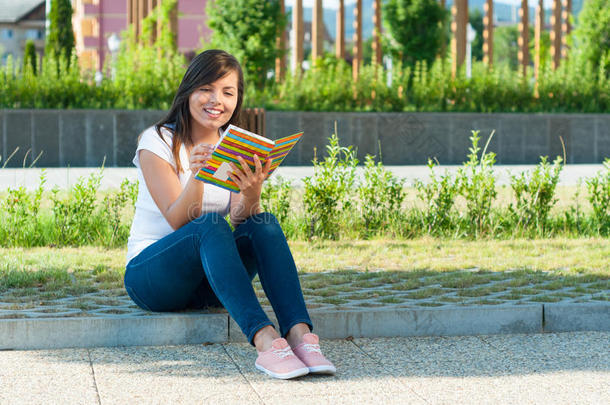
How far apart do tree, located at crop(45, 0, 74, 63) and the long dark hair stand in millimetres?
23870

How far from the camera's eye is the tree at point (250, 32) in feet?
56.4

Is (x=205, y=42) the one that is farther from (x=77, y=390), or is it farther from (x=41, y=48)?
(x=41, y=48)

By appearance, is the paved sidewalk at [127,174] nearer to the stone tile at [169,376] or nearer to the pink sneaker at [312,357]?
the stone tile at [169,376]

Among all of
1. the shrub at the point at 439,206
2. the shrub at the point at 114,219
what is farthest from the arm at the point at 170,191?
the shrub at the point at 439,206

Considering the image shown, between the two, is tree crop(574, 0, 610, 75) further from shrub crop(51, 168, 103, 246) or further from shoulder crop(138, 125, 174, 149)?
shoulder crop(138, 125, 174, 149)

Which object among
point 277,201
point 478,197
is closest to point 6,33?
point 277,201

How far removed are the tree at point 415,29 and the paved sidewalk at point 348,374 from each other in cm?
1608

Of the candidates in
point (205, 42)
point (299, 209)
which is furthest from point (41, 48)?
point (299, 209)

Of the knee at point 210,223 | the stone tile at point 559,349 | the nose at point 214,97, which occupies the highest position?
the nose at point 214,97

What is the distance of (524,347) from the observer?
4234 mm

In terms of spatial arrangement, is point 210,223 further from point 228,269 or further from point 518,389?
point 518,389

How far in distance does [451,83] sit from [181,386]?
1486 cm

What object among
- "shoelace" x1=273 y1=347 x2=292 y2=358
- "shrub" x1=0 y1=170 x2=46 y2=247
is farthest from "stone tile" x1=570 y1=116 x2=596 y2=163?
"shoelace" x1=273 y1=347 x2=292 y2=358

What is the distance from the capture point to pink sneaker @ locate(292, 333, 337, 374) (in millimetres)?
3611
